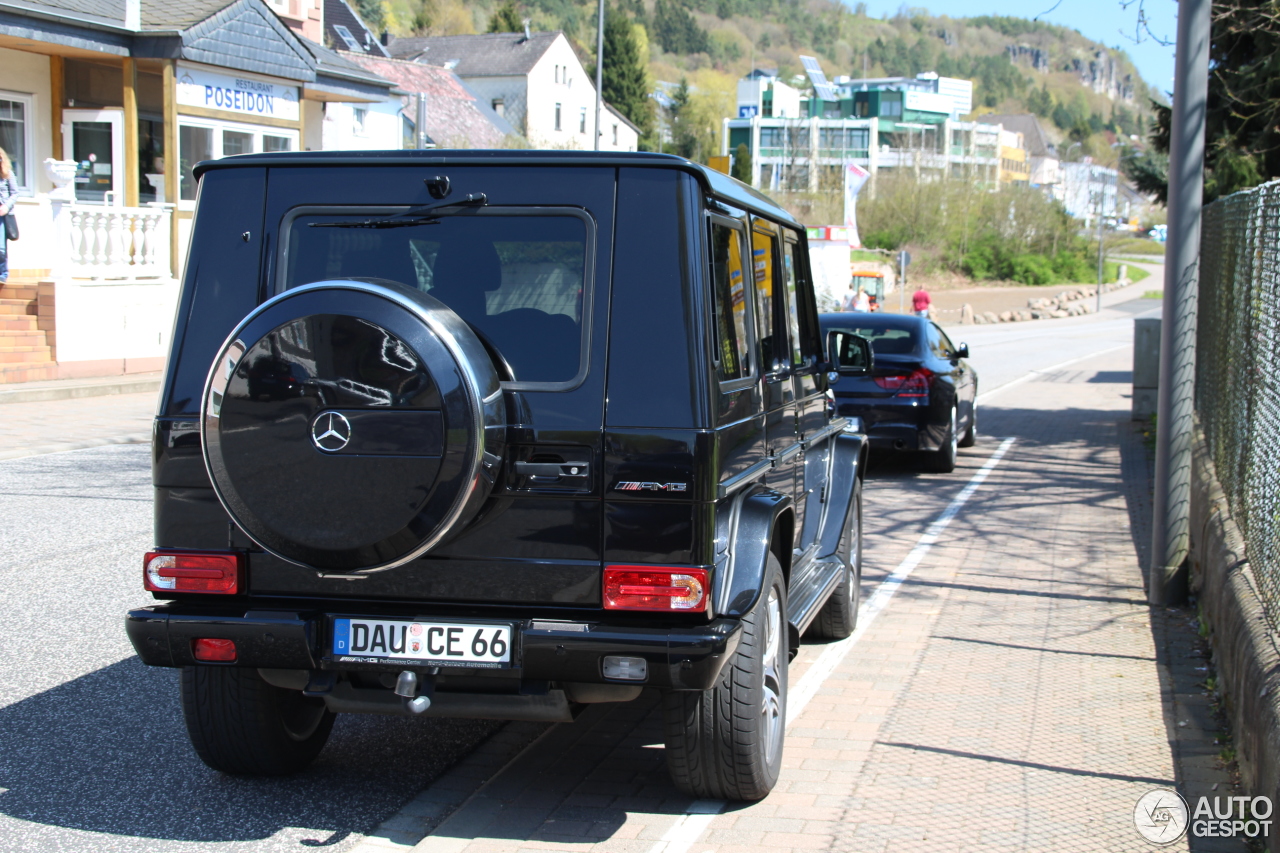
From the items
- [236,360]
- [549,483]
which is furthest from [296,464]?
[549,483]

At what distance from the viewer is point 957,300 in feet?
200

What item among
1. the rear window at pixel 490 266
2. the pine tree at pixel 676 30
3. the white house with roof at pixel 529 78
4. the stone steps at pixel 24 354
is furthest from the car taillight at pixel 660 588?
the pine tree at pixel 676 30

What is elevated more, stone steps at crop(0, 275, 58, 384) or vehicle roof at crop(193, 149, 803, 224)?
vehicle roof at crop(193, 149, 803, 224)

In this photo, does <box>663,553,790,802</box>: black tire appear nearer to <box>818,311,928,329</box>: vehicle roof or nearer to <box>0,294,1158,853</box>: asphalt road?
<box>0,294,1158,853</box>: asphalt road

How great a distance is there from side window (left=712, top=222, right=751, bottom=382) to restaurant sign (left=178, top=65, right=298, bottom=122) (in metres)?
20.2

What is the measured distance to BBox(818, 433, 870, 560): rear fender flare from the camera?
237 inches

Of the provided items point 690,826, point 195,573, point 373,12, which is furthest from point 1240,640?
point 373,12

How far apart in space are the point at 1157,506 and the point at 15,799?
630cm

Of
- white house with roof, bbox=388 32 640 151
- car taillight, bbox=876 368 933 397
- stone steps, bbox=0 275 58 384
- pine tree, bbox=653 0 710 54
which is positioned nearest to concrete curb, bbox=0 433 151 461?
stone steps, bbox=0 275 58 384

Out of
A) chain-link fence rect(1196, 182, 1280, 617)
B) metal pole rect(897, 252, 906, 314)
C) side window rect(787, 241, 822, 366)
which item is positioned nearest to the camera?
chain-link fence rect(1196, 182, 1280, 617)

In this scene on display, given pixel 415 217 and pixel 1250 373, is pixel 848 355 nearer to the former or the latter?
pixel 1250 373

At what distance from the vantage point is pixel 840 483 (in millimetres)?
6238

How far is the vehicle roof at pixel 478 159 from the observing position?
151 inches

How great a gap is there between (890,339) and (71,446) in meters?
8.15
